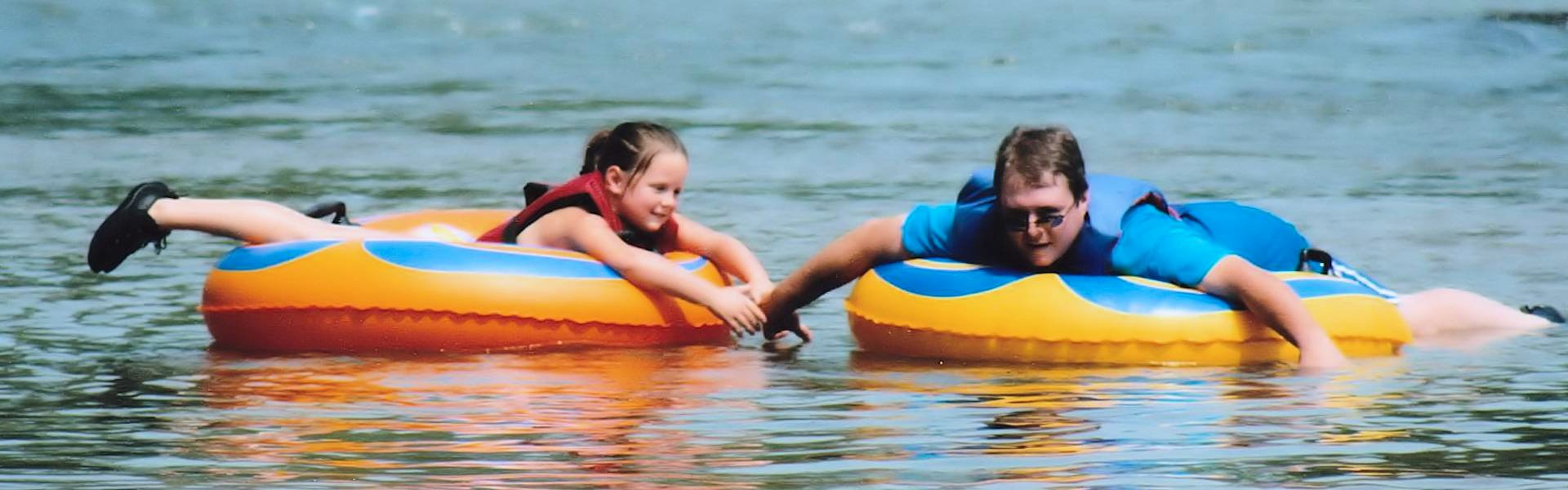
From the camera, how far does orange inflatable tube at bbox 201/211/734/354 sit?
22.9 ft

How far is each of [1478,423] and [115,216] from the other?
3.92 meters

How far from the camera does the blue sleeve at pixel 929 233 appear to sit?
22.8ft

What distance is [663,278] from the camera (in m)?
7.03

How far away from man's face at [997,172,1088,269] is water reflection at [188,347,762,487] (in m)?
0.78

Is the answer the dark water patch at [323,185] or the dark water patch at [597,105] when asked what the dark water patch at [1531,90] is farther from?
the dark water patch at [323,185]

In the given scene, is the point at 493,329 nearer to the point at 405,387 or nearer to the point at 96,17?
the point at 405,387

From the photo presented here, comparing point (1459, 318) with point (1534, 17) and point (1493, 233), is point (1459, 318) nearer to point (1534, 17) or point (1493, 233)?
point (1493, 233)

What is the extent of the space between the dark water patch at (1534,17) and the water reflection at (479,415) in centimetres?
1532

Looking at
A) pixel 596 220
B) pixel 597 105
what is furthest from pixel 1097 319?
pixel 597 105

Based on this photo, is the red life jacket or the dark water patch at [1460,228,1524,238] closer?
the red life jacket

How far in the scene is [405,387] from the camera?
6344 millimetres

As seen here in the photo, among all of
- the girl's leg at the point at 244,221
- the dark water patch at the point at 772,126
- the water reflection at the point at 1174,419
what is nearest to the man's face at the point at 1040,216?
the water reflection at the point at 1174,419

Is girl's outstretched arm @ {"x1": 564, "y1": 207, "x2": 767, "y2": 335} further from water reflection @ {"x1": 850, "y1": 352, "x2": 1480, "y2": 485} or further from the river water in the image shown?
water reflection @ {"x1": 850, "y1": 352, "x2": 1480, "y2": 485}

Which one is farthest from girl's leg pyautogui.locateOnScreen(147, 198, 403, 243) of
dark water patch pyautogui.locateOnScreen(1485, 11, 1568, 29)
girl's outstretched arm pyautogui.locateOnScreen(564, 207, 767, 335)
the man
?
dark water patch pyautogui.locateOnScreen(1485, 11, 1568, 29)
